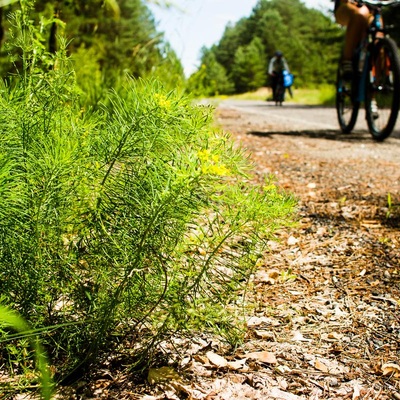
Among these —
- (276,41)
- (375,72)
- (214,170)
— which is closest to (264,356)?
(214,170)

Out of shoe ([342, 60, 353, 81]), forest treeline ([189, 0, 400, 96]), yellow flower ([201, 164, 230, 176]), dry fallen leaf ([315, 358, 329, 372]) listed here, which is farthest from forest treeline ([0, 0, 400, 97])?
shoe ([342, 60, 353, 81])

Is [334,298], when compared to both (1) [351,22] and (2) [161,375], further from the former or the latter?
(1) [351,22]

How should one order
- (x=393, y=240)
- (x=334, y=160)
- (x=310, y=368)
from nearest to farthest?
1. (x=310, y=368)
2. (x=393, y=240)
3. (x=334, y=160)

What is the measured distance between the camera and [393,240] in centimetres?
247

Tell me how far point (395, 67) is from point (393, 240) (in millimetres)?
3328

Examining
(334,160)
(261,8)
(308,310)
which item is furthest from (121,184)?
(261,8)

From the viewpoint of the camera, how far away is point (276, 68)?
20078 mm

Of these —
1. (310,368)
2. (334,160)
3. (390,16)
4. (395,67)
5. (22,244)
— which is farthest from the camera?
(390,16)

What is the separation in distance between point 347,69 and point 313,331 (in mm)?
5128

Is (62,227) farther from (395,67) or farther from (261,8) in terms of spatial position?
(261,8)

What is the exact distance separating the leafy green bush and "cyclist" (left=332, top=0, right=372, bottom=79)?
17.0 ft

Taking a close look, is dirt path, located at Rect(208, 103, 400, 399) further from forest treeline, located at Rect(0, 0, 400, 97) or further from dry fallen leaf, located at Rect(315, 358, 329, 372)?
forest treeline, located at Rect(0, 0, 400, 97)

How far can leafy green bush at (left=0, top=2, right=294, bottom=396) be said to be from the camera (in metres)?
1.25

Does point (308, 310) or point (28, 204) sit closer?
point (28, 204)
